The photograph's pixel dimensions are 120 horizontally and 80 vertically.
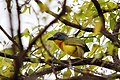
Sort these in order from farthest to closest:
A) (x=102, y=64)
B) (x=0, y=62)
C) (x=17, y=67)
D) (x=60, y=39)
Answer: (x=60, y=39) → (x=0, y=62) → (x=102, y=64) → (x=17, y=67)

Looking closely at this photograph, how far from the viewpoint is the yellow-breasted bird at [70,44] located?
94.0 inches

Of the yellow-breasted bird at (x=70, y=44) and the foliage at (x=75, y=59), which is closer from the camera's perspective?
the foliage at (x=75, y=59)

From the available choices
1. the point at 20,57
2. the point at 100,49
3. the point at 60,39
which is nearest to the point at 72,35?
the point at 60,39

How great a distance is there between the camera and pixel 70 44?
8.20ft

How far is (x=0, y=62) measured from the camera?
2297 millimetres

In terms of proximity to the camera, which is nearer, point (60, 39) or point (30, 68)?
point (30, 68)

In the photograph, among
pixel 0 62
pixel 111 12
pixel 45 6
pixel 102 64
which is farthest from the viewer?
pixel 111 12

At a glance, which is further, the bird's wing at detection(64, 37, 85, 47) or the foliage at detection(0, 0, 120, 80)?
the bird's wing at detection(64, 37, 85, 47)

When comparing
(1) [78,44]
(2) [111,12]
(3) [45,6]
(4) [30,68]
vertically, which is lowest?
(4) [30,68]

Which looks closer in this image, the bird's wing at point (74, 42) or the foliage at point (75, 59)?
the foliage at point (75, 59)

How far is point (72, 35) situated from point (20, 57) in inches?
76.4

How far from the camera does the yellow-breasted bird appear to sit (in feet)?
7.83

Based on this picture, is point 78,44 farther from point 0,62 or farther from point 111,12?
point 0,62

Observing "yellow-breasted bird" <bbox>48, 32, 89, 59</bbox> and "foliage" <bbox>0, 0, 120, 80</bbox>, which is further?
"yellow-breasted bird" <bbox>48, 32, 89, 59</bbox>
